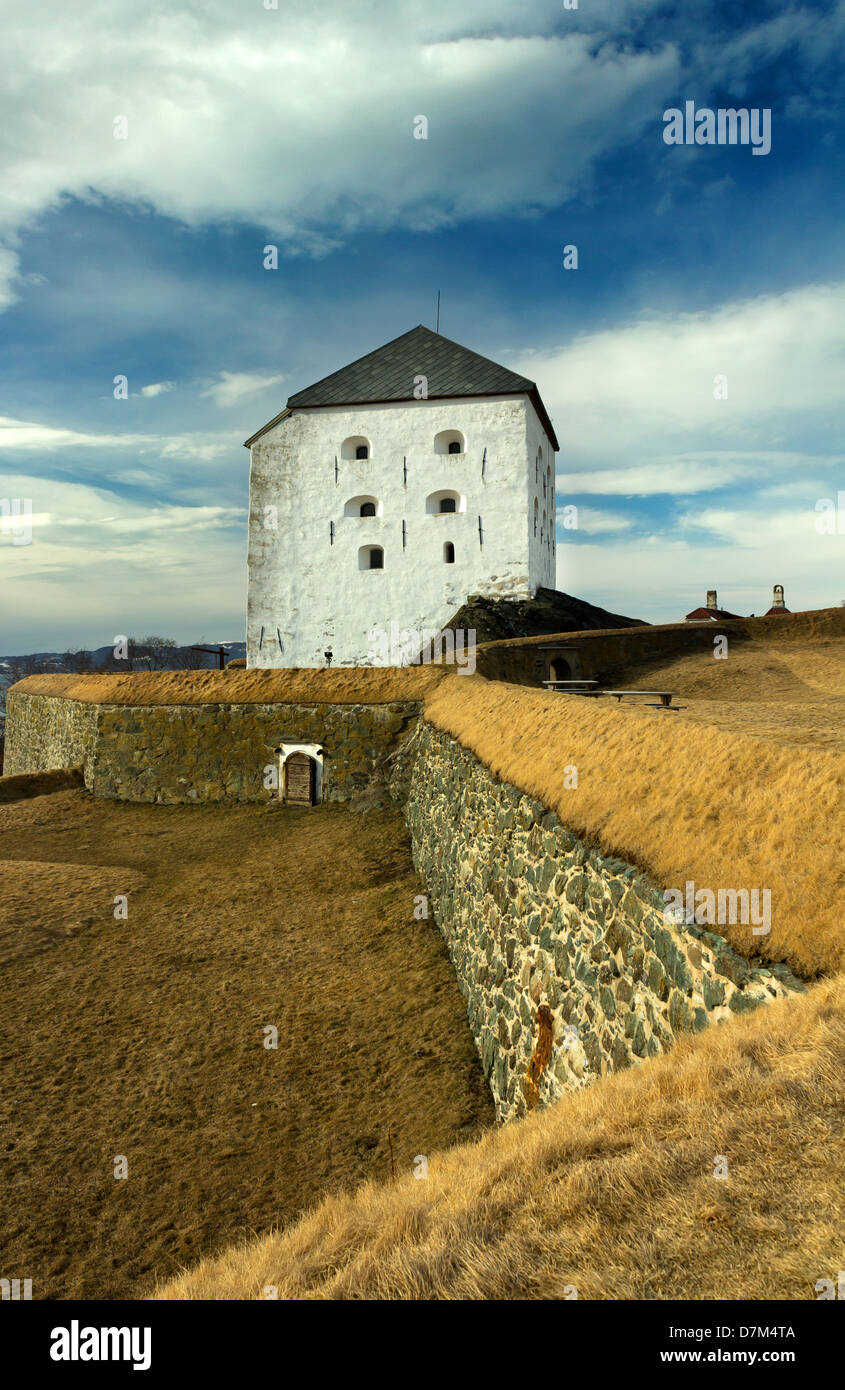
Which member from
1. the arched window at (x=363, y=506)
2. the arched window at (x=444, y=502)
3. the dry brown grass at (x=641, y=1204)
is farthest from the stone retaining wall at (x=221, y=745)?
the dry brown grass at (x=641, y=1204)

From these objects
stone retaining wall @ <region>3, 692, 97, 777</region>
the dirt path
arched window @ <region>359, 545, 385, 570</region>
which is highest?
arched window @ <region>359, 545, 385, 570</region>

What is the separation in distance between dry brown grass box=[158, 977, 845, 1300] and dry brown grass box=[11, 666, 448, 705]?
1434cm

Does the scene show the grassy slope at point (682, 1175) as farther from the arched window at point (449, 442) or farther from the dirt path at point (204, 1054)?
the arched window at point (449, 442)

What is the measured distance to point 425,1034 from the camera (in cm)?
789

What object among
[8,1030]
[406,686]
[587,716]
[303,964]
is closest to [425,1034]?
[303,964]

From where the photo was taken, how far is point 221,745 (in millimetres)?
18703

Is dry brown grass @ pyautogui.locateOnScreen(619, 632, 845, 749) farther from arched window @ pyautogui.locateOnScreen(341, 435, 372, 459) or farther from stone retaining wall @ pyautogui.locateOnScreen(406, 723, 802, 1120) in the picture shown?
arched window @ pyautogui.locateOnScreen(341, 435, 372, 459)

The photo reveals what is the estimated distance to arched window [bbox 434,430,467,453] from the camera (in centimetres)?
2609

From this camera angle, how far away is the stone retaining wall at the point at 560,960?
4.14m

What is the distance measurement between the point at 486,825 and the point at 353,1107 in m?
3.45

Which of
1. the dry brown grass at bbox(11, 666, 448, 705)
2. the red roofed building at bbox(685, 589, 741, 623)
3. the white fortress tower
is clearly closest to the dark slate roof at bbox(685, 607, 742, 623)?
the red roofed building at bbox(685, 589, 741, 623)
